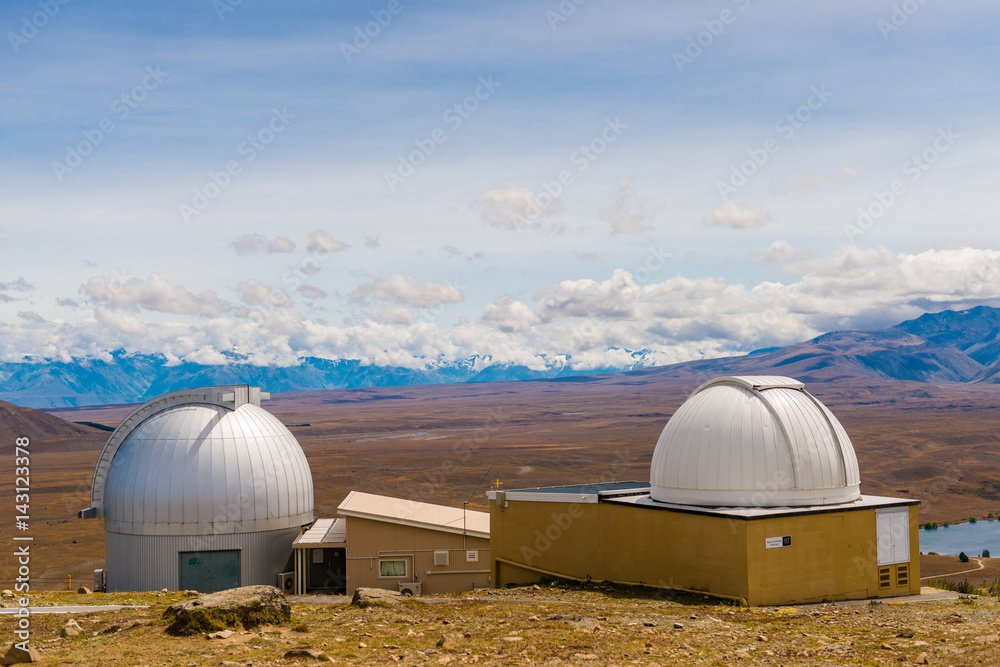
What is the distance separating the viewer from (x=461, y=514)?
95.3ft

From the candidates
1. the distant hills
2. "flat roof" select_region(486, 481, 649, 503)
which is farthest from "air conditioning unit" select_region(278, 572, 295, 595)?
the distant hills

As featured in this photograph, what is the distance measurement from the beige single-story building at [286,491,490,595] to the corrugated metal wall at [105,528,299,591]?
2.93 feet

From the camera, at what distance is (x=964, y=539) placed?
181 ft

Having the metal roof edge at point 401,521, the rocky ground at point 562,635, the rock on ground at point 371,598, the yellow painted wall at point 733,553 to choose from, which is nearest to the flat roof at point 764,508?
the yellow painted wall at point 733,553

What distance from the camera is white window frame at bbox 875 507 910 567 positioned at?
66.1 feet

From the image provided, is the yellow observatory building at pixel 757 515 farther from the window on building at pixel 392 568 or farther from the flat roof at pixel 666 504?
the window on building at pixel 392 568

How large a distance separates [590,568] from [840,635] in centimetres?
939

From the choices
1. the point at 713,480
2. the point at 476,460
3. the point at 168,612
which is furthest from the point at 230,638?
the point at 476,460

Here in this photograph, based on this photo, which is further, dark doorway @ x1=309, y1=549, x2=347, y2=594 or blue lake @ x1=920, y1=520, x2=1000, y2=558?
blue lake @ x1=920, y1=520, x2=1000, y2=558

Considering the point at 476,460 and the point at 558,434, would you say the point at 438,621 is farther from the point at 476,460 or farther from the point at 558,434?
the point at 558,434

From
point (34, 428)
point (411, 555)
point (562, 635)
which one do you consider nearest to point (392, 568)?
point (411, 555)

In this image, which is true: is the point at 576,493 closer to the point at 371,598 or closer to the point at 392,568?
the point at 392,568

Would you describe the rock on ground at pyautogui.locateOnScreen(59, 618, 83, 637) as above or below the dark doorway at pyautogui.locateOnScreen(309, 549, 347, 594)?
above

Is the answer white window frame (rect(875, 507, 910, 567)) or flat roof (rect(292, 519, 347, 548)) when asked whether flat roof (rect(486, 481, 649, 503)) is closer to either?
flat roof (rect(292, 519, 347, 548))
